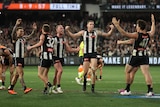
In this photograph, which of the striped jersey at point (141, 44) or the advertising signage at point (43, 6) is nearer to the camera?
the striped jersey at point (141, 44)

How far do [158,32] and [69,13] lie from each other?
1104 cm

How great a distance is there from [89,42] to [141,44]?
234 centimetres

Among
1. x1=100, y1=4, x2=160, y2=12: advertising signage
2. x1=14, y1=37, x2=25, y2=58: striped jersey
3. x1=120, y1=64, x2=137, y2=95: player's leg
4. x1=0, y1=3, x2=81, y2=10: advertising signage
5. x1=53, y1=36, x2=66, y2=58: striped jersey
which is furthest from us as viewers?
x1=0, y1=3, x2=81, y2=10: advertising signage

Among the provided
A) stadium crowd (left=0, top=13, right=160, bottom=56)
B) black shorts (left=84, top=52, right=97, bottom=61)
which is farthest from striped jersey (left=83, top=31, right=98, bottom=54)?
stadium crowd (left=0, top=13, right=160, bottom=56)

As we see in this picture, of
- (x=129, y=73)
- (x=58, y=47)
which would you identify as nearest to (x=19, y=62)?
(x=58, y=47)

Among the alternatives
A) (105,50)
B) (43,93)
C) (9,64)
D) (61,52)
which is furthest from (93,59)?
(105,50)

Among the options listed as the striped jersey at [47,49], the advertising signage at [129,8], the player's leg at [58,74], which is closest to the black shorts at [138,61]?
the player's leg at [58,74]

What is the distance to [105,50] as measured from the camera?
3994 centimetres

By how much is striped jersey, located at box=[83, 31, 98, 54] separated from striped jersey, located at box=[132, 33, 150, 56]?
2018 millimetres

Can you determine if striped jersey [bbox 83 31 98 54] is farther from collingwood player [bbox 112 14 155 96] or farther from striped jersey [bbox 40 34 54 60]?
collingwood player [bbox 112 14 155 96]

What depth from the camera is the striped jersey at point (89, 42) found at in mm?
14273

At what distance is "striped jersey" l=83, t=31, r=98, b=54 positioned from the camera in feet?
46.8

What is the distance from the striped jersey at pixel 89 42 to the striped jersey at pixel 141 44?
2.02 m

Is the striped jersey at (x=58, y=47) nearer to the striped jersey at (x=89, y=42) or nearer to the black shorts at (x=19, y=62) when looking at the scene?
the striped jersey at (x=89, y=42)
